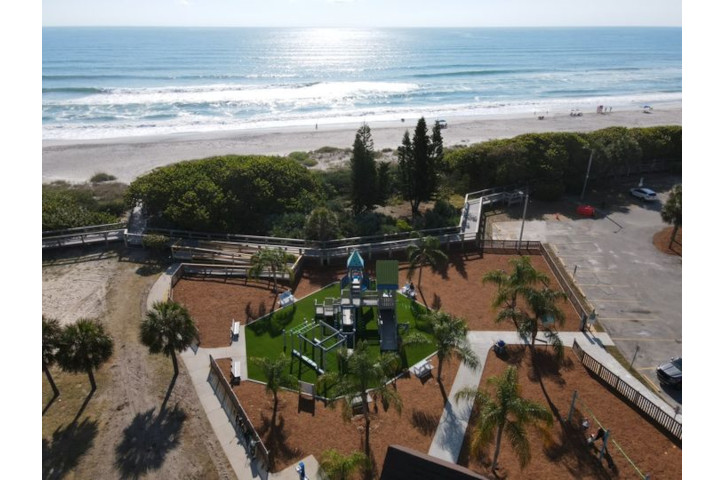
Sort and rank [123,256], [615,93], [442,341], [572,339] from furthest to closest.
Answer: [615,93]
[123,256]
[572,339]
[442,341]

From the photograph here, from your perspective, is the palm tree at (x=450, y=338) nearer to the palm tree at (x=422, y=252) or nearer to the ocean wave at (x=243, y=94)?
the palm tree at (x=422, y=252)

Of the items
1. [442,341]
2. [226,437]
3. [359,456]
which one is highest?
[442,341]

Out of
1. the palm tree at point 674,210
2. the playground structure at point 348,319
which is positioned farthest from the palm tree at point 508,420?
the palm tree at point 674,210

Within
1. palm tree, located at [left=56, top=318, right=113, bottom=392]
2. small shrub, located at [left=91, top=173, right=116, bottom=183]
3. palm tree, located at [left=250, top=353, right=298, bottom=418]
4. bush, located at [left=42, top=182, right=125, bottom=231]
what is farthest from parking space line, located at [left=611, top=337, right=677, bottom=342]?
small shrub, located at [left=91, top=173, right=116, bottom=183]

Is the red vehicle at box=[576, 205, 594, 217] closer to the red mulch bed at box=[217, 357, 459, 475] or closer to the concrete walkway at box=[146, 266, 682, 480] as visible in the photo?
the concrete walkway at box=[146, 266, 682, 480]

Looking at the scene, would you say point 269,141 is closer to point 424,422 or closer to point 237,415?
point 237,415

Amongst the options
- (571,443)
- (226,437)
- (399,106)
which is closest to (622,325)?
(571,443)

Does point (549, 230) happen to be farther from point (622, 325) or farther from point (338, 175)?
point (338, 175)
